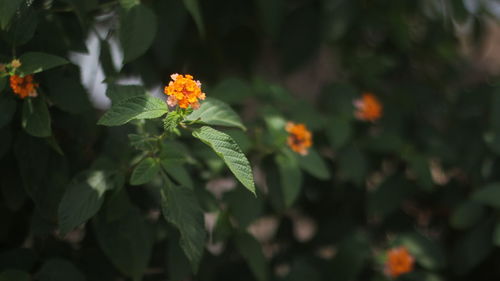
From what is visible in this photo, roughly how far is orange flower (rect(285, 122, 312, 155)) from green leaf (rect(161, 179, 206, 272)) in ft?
1.38

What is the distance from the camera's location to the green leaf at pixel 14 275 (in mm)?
1121

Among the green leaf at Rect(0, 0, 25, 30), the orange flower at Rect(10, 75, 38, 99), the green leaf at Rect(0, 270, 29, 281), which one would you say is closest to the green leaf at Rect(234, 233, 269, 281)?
the green leaf at Rect(0, 270, 29, 281)

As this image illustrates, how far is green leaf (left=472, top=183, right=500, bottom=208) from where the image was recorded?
1.57 m

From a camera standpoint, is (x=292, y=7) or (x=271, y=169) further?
(x=292, y=7)

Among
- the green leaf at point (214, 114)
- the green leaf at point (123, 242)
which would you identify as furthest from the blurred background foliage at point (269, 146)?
the green leaf at point (214, 114)

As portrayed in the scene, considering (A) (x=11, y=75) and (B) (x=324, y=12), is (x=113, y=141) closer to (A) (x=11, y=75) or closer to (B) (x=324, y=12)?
A: (A) (x=11, y=75)

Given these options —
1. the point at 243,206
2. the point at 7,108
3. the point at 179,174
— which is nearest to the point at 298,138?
the point at 243,206

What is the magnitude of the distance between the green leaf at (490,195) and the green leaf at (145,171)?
955 mm

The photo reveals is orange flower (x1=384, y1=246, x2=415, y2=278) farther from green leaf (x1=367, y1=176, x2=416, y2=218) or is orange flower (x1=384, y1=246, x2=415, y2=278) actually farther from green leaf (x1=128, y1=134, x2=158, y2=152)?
green leaf (x1=128, y1=134, x2=158, y2=152)

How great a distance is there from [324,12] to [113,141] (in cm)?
101

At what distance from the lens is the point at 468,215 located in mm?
1692

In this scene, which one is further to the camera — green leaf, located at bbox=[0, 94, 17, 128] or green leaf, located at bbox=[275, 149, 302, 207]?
green leaf, located at bbox=[275, 149, 302, 207]

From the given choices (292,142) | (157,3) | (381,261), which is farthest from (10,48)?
(381,261)

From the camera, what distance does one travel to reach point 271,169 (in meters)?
1.54
